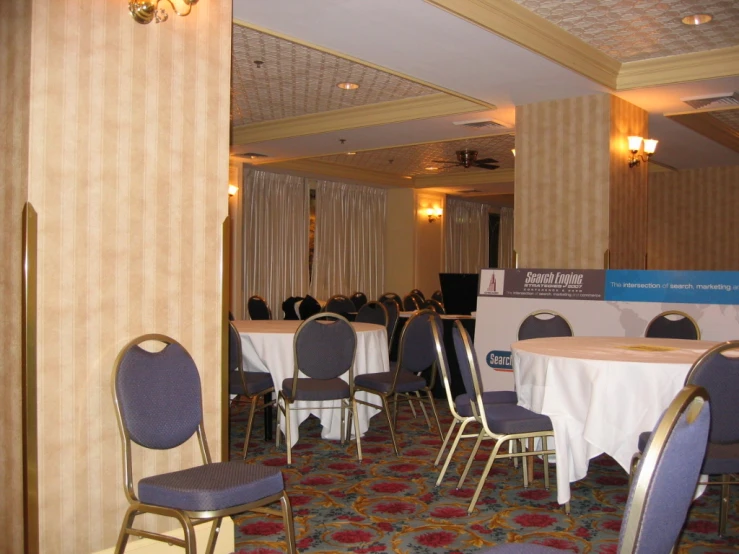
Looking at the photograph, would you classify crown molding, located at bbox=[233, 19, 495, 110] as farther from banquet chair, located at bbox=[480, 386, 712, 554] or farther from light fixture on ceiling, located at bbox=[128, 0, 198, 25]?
banquet chair, located at bbox=[480, 386, 712, 554]

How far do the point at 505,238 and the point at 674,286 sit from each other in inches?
512

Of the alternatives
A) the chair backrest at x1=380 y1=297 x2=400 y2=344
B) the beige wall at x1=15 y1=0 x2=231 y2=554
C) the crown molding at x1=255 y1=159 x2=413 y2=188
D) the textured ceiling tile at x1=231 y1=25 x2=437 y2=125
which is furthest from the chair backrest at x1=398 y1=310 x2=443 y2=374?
the crown molding at x1=255 y1=159 x2=413 y2=188

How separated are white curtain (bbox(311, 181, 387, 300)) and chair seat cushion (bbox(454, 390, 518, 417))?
8.77 meters

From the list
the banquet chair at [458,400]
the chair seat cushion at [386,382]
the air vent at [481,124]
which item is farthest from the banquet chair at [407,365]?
the air vent at [481,124]

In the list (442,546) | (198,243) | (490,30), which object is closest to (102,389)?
(198,243)

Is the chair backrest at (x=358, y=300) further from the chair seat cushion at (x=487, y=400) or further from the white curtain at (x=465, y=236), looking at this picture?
the chair seat cushion at (x=487, y=400)

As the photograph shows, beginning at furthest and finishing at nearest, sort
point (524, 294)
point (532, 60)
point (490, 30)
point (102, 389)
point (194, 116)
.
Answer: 1. point (524, 294)
2. point (532, 60)
3. point (490, 30)
4. point (194, 116)
5. point (102, 389)

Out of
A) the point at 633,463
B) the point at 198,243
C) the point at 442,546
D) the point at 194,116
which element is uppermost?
the point at 194,116

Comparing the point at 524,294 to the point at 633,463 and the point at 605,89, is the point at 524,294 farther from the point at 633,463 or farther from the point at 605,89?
the point at 633,463

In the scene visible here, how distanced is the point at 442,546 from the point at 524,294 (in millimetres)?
3522

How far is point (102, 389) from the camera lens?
9.35 ft

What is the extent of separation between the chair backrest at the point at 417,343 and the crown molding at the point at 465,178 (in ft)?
26.7

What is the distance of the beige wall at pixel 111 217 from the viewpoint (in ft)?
8.81

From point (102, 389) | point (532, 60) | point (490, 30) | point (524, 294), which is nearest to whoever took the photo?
point (102, 389)
